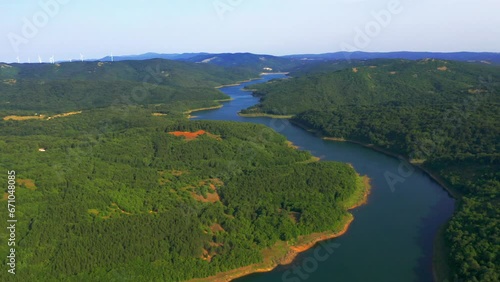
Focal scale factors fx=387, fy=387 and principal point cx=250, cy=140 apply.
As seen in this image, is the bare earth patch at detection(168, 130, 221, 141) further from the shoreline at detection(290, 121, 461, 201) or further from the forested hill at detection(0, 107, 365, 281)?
the shoreline at detection(290, 121, 461, 201)

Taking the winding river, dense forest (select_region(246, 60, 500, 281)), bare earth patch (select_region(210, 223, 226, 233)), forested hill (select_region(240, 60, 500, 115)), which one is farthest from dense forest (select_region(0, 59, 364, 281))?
forested hill (select_region(240, 60, 500, 115))

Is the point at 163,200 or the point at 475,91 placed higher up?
Result: the point at 475,91

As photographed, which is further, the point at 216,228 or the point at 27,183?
the point at 27,183

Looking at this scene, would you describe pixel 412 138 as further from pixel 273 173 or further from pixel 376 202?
pixel 273 173

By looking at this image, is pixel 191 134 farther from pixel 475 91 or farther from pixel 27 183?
pixel 475 91

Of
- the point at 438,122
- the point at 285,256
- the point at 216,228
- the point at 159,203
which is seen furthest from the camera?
the point at 438,122

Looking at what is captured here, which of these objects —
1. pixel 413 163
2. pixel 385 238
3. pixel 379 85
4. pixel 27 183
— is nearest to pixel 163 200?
pixel 27 183

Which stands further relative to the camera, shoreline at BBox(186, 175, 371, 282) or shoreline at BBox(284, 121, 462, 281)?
shoreline at BBox(186, 175, 371, 282)
